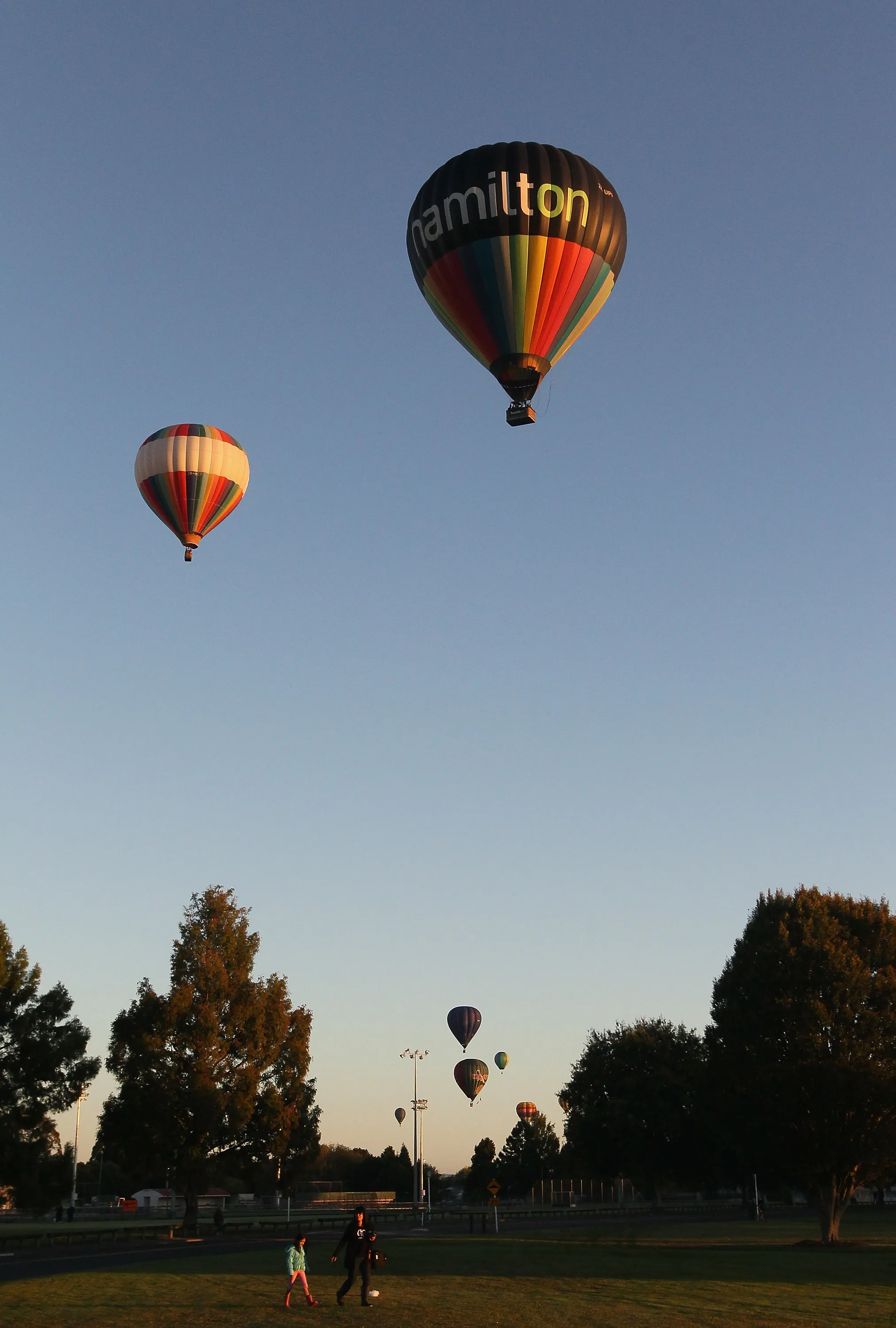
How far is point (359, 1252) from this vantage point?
24.4 m

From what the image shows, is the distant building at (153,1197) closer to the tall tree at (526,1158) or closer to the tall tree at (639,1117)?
the tall tree at (526,1158)

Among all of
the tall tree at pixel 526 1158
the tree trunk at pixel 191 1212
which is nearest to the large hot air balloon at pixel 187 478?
the tree trunk at pixel 191 1212

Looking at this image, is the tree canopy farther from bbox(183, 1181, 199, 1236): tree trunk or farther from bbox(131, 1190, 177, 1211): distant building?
bbox(183, 1181, 199, 1236): tree trunk

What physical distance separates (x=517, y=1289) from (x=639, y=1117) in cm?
5593

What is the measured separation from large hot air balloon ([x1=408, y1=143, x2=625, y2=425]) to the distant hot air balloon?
58739mm

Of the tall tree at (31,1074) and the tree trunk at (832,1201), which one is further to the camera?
the tall tree at (31,1074)

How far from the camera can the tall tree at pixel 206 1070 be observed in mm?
53000

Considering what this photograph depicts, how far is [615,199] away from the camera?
4216 centimetres

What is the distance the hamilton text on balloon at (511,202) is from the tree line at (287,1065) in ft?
88.7

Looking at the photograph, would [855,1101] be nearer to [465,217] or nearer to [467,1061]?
[465,217]

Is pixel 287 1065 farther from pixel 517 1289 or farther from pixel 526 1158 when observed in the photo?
pixel 526 1158

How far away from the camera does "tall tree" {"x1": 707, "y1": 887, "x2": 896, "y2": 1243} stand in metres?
42.1

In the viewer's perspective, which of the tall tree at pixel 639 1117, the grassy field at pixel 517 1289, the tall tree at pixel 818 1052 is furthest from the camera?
the tall tree at pixel 639 1117

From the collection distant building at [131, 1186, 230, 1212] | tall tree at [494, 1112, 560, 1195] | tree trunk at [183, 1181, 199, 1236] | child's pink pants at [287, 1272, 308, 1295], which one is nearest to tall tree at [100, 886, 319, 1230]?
tree trunk at [183, 1181, 199, 1236]
